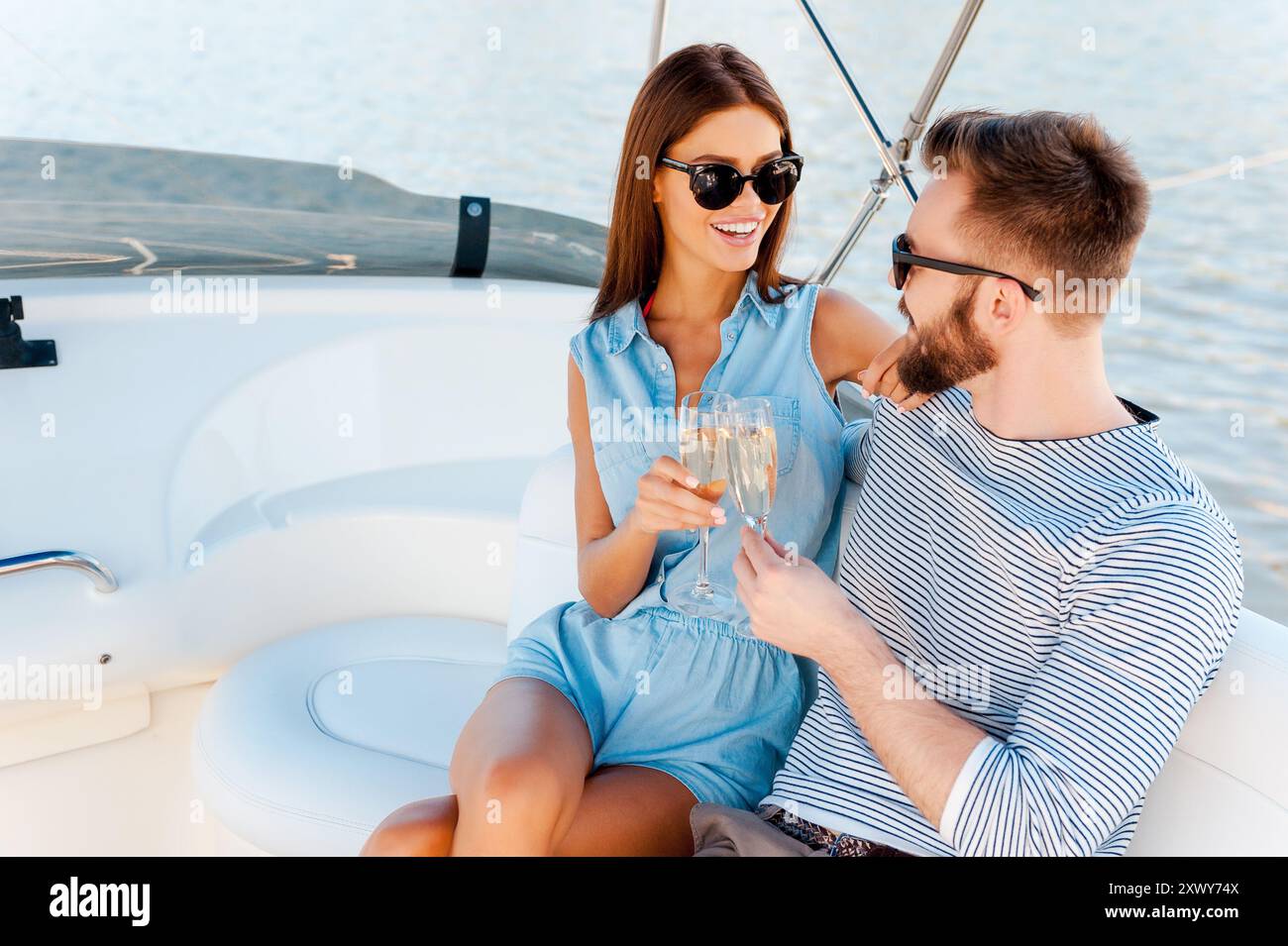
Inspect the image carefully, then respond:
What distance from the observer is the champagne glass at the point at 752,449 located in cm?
138

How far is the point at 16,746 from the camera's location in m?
2.14

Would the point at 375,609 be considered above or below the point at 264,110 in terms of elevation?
below

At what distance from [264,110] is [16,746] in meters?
1.72

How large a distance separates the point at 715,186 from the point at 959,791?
908 millimetres

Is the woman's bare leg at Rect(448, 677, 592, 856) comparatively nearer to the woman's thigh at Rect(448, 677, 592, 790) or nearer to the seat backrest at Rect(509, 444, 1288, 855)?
the woman's thigh at Rect(448, 677, 592, 790)

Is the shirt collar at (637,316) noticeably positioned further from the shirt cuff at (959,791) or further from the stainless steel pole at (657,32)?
the stainless steel pole at (657,32)

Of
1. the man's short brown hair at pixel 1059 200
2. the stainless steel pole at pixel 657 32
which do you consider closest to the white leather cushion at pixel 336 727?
the man's short brown hair at pixel 1059 200

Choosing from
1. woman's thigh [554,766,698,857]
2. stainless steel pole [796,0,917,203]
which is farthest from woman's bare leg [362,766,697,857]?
stainless steel pole [796,0,917,203]

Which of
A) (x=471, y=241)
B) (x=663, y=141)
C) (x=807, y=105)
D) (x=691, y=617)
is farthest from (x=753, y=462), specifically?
(x=807, y=105)

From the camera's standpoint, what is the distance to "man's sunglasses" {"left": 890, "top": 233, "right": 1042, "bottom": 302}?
139 centimetres

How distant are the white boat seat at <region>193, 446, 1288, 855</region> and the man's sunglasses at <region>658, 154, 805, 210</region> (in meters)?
0.44

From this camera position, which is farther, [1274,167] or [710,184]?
[1274,167]

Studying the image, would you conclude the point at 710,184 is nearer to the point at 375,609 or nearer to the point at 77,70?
the point at 375,609
